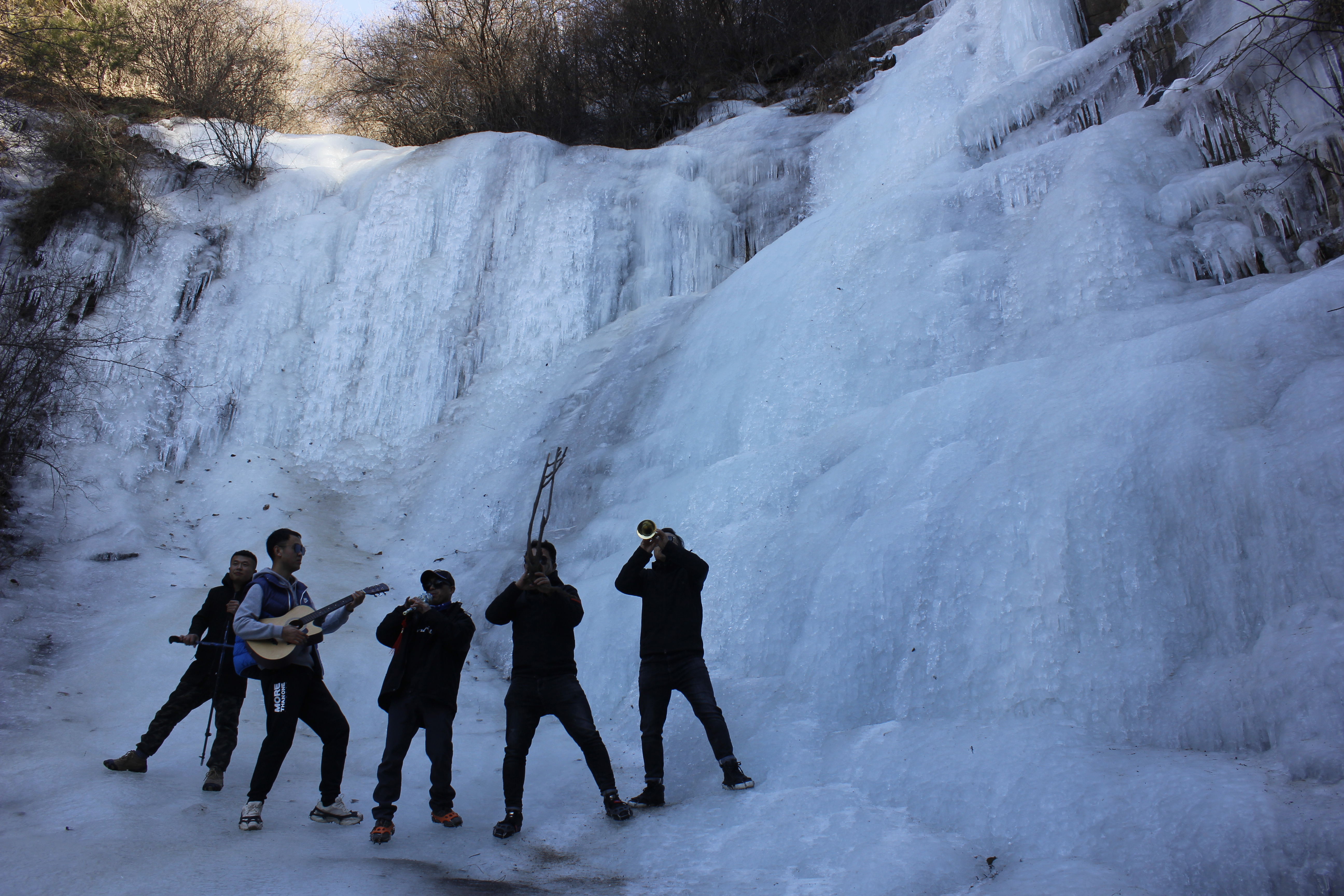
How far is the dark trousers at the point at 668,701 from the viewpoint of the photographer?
371 cm

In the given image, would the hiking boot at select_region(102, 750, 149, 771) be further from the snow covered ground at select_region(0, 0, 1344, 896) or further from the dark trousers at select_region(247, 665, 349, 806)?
the dark trousers at select_region(247, 665, 349, 806)

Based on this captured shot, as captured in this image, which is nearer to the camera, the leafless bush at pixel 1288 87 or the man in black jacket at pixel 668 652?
the man in black jacket at pixel 668 652

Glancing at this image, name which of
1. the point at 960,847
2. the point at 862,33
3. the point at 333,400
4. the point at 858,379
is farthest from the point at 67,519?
the point at 862,33

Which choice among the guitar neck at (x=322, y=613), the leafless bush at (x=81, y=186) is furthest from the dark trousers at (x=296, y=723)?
the leafless bush at (x=81, y=186)

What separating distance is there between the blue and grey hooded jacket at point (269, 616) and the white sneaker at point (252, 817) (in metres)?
0.54

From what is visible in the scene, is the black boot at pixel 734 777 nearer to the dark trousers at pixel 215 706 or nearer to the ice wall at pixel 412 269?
the dark trousers at pixel 215 706

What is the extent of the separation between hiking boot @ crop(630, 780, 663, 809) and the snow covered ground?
0.17m

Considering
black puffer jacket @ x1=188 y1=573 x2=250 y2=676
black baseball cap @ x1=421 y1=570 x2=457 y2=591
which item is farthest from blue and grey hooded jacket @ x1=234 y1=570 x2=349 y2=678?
black puffer jacket @ x1=188 y1=573 x2=250 y2=676

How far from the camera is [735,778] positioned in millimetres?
3701

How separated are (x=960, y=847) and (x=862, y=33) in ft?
47.4

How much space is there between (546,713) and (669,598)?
74 cm

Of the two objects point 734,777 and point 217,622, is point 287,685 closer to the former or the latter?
point 217,622

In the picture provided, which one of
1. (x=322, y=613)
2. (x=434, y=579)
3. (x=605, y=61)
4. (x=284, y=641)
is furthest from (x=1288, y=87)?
(x=605, y=61)

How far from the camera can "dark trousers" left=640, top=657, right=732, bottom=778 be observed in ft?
12.2
